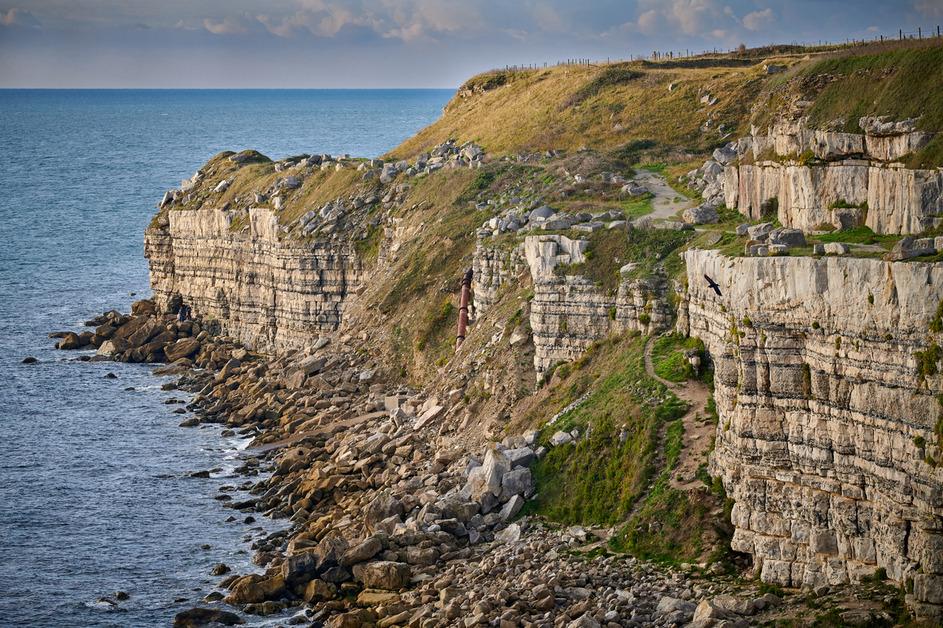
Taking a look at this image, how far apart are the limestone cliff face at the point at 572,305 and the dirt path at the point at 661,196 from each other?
19.1 ft

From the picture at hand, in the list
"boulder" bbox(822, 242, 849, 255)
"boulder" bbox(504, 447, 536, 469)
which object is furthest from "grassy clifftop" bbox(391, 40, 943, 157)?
"boulder" bbox(504, 447, 536, 469)

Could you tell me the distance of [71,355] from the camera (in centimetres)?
9250

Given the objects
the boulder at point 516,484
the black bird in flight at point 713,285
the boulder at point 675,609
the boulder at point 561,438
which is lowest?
the boulder at point 675,609

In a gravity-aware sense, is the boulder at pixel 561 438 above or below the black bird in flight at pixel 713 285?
below

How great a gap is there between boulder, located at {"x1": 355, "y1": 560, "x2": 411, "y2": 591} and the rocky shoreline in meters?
0.05

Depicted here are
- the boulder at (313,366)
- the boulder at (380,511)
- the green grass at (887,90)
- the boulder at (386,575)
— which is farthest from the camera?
the boulder at (313,366)

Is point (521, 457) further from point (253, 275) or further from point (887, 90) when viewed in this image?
point (253, 275)

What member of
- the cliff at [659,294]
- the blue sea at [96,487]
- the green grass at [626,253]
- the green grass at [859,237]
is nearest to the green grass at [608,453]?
the cliff at [659,294]

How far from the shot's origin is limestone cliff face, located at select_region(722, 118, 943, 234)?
4031 centimetres

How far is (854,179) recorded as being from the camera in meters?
43.1

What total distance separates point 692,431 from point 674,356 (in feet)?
15.0

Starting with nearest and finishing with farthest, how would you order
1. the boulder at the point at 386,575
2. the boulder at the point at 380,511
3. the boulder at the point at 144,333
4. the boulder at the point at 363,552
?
the boulder at the point at 386,575 < the boulder at the point at 363,552 < the boulder at the point at 380,511 < the boulder at the point at 144,333

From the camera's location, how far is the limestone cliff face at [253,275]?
270ft

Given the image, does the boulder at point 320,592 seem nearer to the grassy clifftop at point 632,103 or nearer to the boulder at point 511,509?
the boulder at point 511,509
